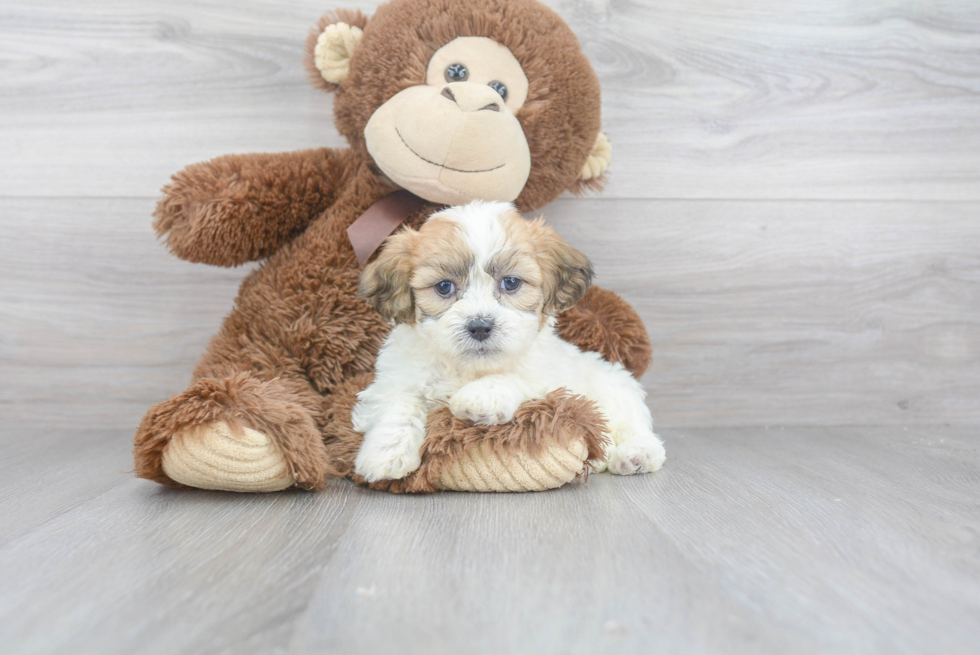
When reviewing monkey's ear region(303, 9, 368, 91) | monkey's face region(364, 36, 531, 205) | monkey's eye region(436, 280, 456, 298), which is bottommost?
monkey's eye region(436, 280, 456, 298)

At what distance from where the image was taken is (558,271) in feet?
3.94

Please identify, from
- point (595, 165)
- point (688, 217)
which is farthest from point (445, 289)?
point (688, 217)

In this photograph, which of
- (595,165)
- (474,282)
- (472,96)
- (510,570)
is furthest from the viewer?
(595,165)

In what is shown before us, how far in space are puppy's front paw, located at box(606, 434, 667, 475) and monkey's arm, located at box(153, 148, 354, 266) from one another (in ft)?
2.48

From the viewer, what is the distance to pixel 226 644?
0.64 m

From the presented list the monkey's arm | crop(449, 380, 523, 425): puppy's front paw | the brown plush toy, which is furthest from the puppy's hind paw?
the monkey's arm

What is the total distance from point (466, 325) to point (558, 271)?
200mm

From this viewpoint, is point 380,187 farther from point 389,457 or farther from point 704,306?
point 704,306

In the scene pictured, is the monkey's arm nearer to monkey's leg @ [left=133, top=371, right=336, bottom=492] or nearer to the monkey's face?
the monkey's face

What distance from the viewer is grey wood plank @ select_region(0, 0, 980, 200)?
5.45 ft

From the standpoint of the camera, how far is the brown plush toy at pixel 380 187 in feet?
4.12

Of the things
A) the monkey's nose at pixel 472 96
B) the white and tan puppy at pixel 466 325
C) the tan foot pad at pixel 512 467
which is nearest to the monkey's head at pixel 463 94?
the monkey's nose at pixel 472 96

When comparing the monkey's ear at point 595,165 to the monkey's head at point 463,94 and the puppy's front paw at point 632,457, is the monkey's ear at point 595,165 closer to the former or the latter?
the monkey's head at point 463,94

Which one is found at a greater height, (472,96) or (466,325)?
(472,96)
